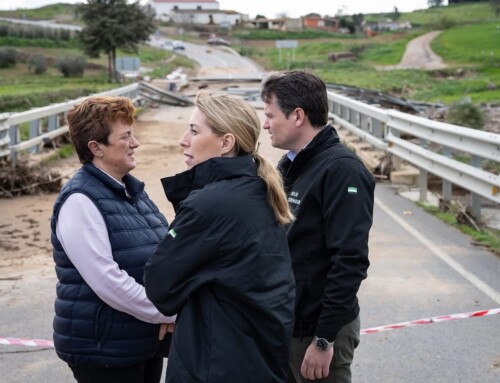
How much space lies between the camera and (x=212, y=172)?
118 inches

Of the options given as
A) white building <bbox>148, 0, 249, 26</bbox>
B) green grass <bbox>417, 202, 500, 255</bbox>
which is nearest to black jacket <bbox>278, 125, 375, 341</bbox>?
green grass <bbox>417, 202, 500, 255</bbox>

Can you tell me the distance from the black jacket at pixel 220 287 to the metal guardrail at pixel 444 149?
6.01 m

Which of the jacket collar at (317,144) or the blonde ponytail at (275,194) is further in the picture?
the jacket collar at (317,144)

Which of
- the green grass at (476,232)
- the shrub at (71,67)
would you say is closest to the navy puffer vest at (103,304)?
the green grass at (476,232)

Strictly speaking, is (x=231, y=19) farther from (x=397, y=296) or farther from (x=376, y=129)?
(x=397, y=296)

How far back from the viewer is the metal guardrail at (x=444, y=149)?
8.88 m

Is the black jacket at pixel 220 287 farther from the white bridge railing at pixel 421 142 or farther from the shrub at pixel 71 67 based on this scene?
the shrub at pixel 71 67

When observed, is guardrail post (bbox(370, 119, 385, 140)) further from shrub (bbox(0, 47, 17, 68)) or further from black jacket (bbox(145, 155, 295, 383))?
shrub (bbox(0, 47, 17, 68))

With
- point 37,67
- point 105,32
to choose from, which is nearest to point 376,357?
point 105,32

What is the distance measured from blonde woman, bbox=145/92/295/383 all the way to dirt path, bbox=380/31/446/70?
60.4 metres

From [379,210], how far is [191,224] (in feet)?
27.8

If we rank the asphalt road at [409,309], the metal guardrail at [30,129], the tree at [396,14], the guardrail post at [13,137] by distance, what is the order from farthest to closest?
1. the tree at [396,14]
2. the guardrail post at [13,137]
3. the metal guardrail at [30,129]
4. the asphalt road at [409,309]

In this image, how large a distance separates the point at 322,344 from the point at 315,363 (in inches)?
4.0

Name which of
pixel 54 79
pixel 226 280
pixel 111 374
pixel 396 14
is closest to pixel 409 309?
pixel 111 374
